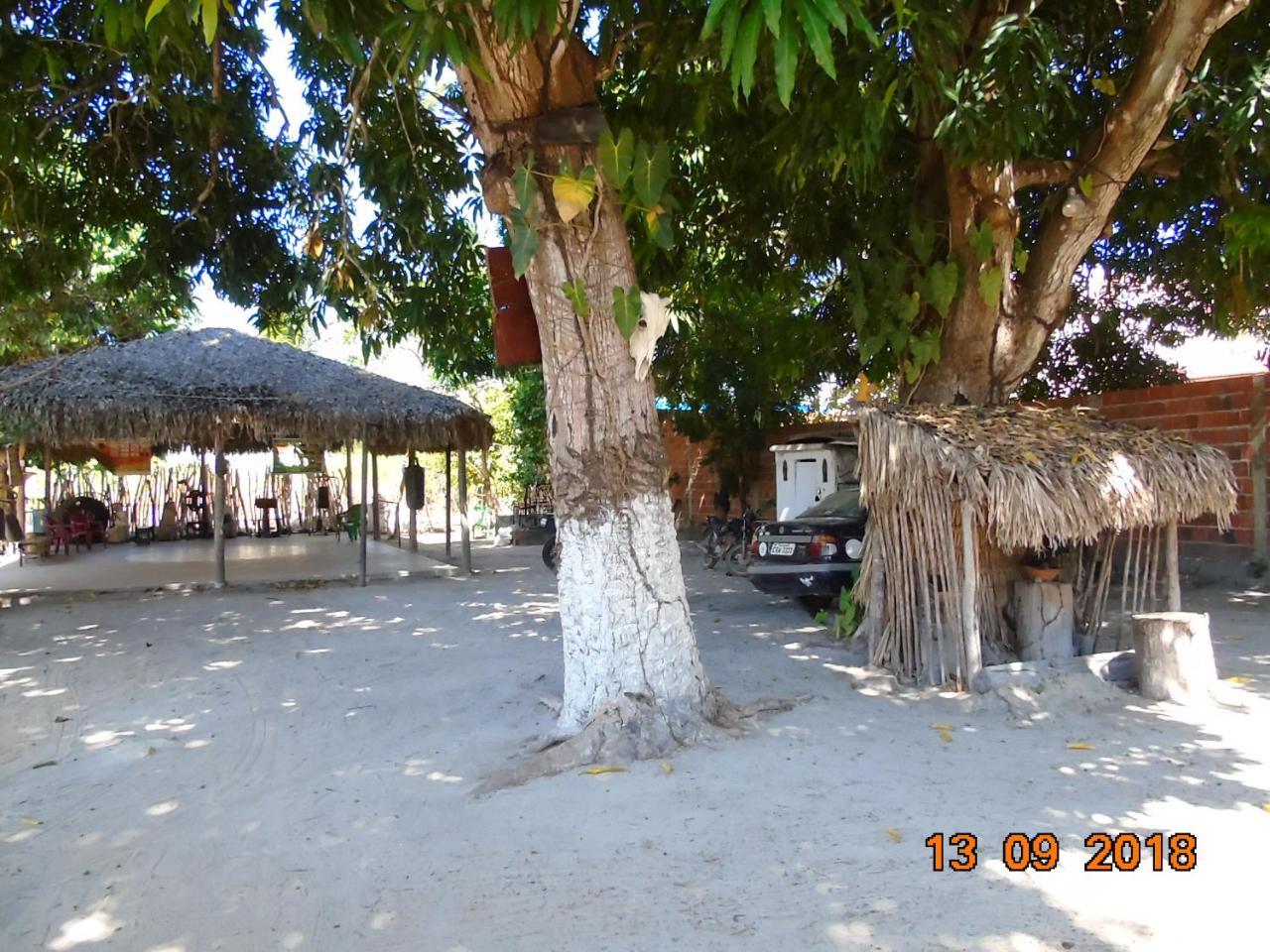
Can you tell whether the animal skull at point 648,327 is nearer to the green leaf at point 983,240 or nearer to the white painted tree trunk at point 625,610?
the white painted tree trunk at point 625,610

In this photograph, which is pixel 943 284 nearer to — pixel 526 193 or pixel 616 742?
pixel 526 193

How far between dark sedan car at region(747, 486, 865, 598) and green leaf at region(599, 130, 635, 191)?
5.24 meters

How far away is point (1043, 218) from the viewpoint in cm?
747

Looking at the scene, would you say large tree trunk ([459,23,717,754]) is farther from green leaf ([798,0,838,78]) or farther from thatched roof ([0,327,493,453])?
thatched roof ([0,327,493,453])

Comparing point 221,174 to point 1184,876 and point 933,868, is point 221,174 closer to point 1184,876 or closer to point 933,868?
point 933,868

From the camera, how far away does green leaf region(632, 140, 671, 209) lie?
4.93 meters

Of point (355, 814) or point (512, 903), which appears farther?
point (355, 814)

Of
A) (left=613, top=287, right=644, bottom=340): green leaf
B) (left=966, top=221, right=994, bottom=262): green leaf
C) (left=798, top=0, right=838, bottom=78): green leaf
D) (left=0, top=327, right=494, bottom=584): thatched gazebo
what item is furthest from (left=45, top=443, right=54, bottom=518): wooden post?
(left=798, top=0, right=838, bottom=78): green leaf

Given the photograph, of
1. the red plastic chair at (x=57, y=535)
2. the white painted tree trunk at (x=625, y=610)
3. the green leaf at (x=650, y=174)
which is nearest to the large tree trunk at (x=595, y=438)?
the white painted tree trunk at (x=625, y=610)

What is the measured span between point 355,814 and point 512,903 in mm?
1321

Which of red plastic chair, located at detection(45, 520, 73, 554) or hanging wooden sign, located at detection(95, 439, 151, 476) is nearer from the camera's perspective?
red plastic chair, located at detection(45, 520, 73, 554)

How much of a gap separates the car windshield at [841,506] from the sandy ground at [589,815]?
272 cm

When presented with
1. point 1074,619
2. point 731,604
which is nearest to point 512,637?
point 731,604

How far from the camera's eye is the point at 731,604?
10.4 metres
